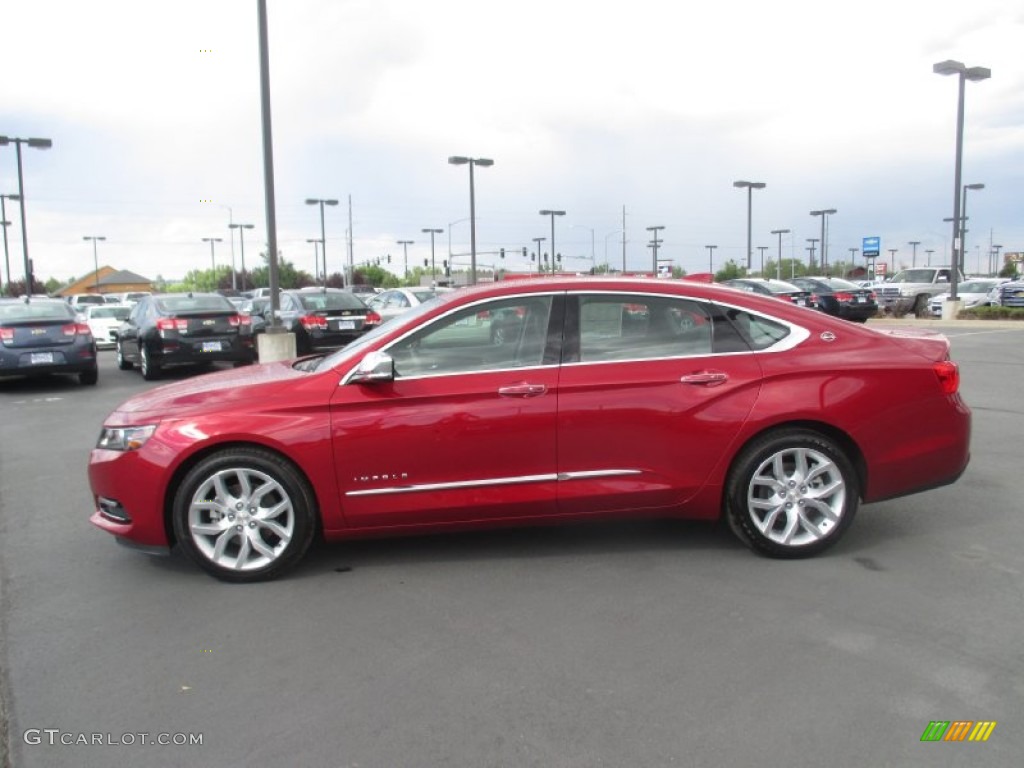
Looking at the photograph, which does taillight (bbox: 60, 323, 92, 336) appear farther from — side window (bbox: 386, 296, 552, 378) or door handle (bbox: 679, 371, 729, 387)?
door handle (bbox: 679, 371, 729, 387)

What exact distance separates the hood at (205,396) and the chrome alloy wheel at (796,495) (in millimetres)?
2489

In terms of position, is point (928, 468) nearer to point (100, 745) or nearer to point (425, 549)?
point (425, 549)

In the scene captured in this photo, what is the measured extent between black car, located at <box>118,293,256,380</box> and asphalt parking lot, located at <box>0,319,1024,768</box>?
8676 mm

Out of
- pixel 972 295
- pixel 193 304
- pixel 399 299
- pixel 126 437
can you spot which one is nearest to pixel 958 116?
pixel 972 295

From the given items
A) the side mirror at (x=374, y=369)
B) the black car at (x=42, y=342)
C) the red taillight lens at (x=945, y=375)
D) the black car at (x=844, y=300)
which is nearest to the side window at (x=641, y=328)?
the side mirror at (x=374, y=369)


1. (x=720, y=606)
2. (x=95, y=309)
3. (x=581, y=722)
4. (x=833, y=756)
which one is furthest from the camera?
(x=95, y=309)

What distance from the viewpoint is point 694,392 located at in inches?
179

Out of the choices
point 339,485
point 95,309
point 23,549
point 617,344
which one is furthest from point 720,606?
point 95,309

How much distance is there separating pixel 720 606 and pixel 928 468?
5.40ft

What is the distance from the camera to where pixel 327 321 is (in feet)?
55.7

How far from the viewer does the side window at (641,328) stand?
4617mm

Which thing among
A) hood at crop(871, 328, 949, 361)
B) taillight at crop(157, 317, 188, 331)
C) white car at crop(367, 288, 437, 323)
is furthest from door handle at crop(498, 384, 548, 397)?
white car at crop(367, 288, 437, 323)

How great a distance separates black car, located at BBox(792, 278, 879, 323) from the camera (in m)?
25.3

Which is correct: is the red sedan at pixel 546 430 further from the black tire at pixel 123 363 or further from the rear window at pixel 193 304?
the black tire at pixel 123 363
